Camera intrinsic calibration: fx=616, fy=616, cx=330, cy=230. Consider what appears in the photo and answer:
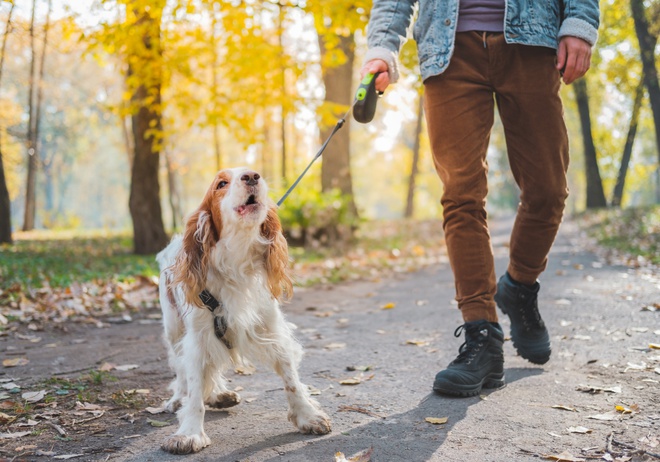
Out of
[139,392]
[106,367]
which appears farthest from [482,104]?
[106,367]

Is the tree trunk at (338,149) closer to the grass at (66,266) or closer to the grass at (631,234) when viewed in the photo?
the grass at (66,266)

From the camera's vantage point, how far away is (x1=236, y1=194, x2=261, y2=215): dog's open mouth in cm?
271

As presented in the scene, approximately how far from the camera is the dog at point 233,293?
271 cm

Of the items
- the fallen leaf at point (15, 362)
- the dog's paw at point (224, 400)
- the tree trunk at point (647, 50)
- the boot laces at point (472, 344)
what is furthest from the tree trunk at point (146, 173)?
the tree trunk at point (647, 50)

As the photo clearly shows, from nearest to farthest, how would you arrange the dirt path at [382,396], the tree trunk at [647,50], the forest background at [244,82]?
the dirt path at [382,396] < the forest background at [244,82] < the tree trunk at [647,50]

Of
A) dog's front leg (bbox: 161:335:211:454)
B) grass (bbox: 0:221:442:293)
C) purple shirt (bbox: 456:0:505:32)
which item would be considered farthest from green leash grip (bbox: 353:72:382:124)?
grass (bbox: 0:221:442:293)

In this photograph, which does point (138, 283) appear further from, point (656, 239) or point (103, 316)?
point (656, 239)

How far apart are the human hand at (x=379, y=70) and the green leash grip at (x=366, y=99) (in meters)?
0.02

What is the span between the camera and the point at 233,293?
2.79m

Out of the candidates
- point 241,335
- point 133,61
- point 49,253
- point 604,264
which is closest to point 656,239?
point 604,264

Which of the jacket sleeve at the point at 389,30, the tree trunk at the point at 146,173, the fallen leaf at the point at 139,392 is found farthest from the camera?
the tree trunk at the point at 146,173

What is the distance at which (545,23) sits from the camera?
3041mm

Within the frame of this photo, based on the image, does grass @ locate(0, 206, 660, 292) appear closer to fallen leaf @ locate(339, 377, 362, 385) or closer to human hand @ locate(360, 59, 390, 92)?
fallen leaf @ locate(339, 377, 362, 385)

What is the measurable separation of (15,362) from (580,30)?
3914mm
